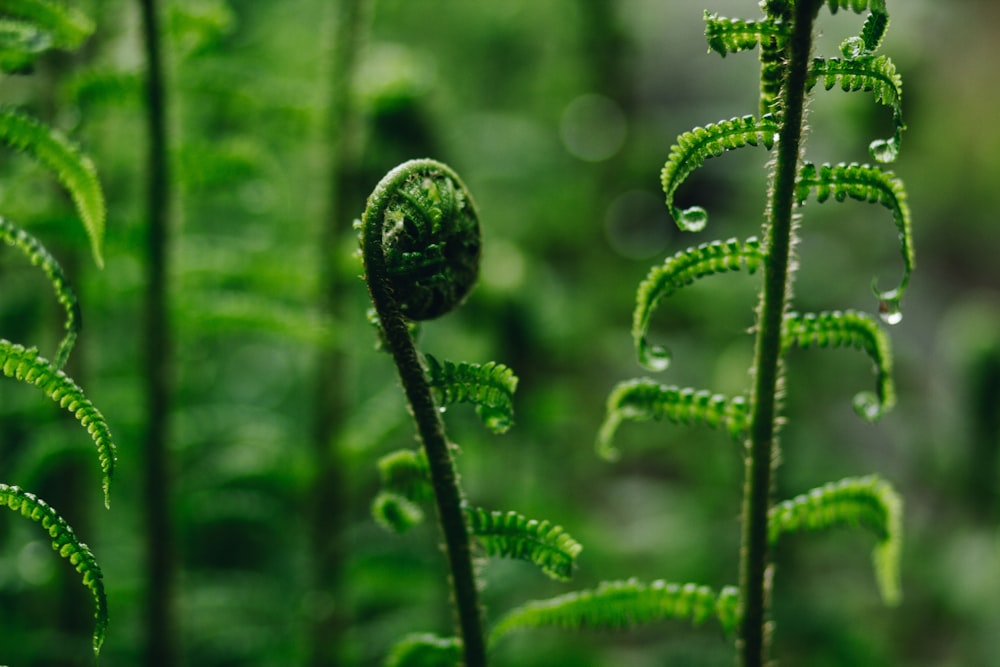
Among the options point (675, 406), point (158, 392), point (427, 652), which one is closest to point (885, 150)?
point (675, 406)

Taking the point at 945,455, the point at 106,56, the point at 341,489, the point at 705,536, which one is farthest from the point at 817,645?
the point at 106,56

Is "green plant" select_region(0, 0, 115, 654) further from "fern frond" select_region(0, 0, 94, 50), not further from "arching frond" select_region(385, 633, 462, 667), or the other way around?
"arching frond" select_region(385, 633, 462, 667)

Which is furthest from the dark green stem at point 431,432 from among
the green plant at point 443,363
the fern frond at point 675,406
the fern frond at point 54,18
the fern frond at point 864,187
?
the fern frond at point 54,18

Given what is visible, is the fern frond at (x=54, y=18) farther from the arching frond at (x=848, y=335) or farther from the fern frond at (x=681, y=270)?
the arching frond at (x=848, y=335)

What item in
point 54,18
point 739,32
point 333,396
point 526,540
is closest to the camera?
point 739,32

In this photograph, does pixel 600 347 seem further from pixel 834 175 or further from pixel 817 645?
pixel 834 175

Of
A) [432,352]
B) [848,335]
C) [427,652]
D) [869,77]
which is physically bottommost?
[427,652]

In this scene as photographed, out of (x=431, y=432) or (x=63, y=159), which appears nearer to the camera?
(x=431, y=432)

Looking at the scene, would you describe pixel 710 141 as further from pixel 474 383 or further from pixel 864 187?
pixel 474 383

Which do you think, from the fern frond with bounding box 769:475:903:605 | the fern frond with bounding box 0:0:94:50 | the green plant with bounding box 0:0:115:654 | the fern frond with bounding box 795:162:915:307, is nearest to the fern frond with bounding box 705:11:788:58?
the fern frond with bounding box 795:162:915:307
